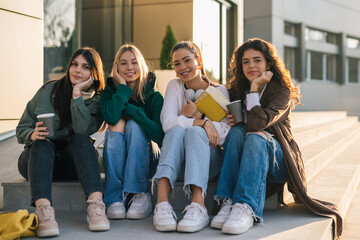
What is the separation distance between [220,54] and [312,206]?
8.08m

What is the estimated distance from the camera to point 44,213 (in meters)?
2.33

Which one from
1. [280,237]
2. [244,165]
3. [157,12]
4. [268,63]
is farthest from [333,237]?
[157,12]

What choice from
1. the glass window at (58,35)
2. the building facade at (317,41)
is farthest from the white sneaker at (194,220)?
the building facade at (317,41)

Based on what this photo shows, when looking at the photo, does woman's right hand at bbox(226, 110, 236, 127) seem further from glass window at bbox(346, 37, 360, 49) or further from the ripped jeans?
glass window at bbox(346, 37, 360, 49)

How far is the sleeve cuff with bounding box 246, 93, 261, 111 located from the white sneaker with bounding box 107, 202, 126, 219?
1.09m

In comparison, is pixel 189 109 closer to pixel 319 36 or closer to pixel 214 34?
pixel 214 34

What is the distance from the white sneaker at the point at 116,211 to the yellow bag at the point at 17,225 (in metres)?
0.54

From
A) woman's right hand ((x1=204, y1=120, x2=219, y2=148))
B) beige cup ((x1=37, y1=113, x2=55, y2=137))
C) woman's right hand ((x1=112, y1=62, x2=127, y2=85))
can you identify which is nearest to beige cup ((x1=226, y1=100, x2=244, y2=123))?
woman's right hand ((x1=204, y1=120, x2=219, y2=148))

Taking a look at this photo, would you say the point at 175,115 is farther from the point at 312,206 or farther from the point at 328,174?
the point at 328,174

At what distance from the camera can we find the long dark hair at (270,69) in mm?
2906

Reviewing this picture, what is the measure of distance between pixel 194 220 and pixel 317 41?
15957mm

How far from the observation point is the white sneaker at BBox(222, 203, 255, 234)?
7.59 ft

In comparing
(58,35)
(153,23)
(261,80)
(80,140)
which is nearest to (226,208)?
(261,80)

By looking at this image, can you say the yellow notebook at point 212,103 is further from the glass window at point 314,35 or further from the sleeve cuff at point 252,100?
the glass window at point 314,35
